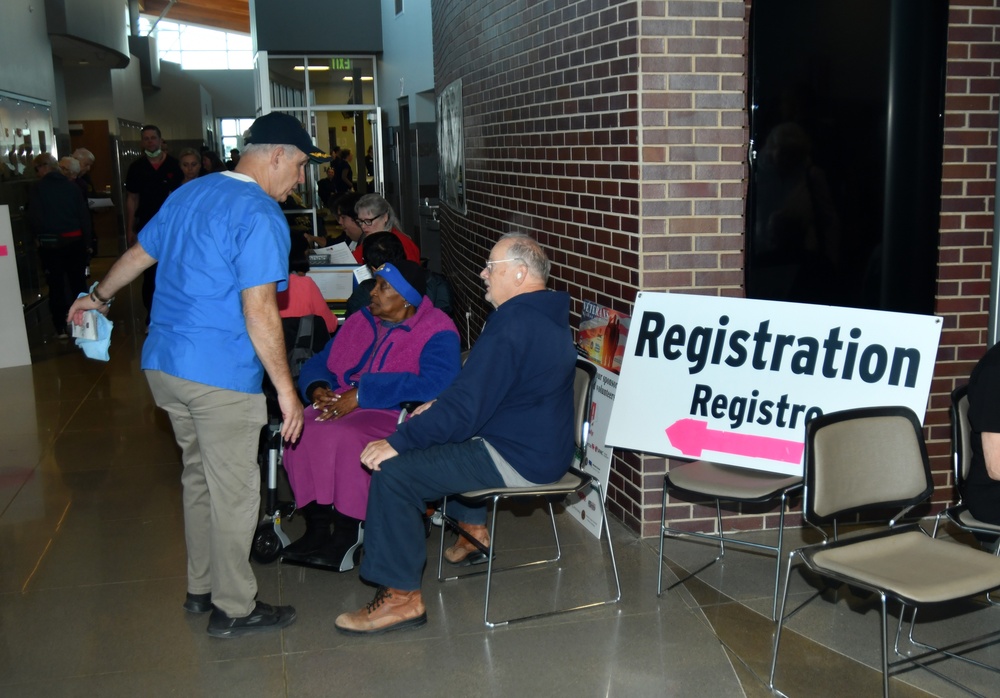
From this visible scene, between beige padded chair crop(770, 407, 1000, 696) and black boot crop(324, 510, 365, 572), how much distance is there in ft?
6.01

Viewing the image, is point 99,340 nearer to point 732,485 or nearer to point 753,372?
point 732,485

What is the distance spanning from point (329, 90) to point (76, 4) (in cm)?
413

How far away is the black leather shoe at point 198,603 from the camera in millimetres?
3893

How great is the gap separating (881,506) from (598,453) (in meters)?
1.53

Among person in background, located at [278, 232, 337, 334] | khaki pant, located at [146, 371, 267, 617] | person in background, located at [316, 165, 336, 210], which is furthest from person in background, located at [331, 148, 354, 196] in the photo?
khaki pant, located at [146, 371, 267, 617]

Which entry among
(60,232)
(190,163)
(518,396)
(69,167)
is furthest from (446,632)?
(69,167)

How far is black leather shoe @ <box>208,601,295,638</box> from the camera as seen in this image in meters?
3.71

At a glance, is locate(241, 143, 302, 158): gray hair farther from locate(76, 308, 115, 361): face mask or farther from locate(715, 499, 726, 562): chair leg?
locate(715, 499, 726, 562): chair leg

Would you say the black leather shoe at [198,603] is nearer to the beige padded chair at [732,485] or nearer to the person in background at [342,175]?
the beige padded chair at [732,485]

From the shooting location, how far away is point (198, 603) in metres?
3.90

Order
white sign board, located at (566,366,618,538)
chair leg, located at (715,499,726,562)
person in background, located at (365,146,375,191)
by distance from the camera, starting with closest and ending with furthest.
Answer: chair leg, located at (715,499,726,562)
white sign board, located at (566,366,618,538)
person in background, located at (365,146,375,191)

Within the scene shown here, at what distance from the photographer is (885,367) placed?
382 centimetres

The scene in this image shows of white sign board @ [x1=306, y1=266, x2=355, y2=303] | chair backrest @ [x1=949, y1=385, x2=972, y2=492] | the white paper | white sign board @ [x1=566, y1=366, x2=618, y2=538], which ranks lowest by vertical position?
white sign board @ [x1=566, y1=366, x2=618, y2=538]

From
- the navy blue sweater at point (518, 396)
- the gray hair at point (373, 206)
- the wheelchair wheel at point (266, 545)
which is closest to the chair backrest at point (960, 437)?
the navy blue sweater at point (518, 396)
